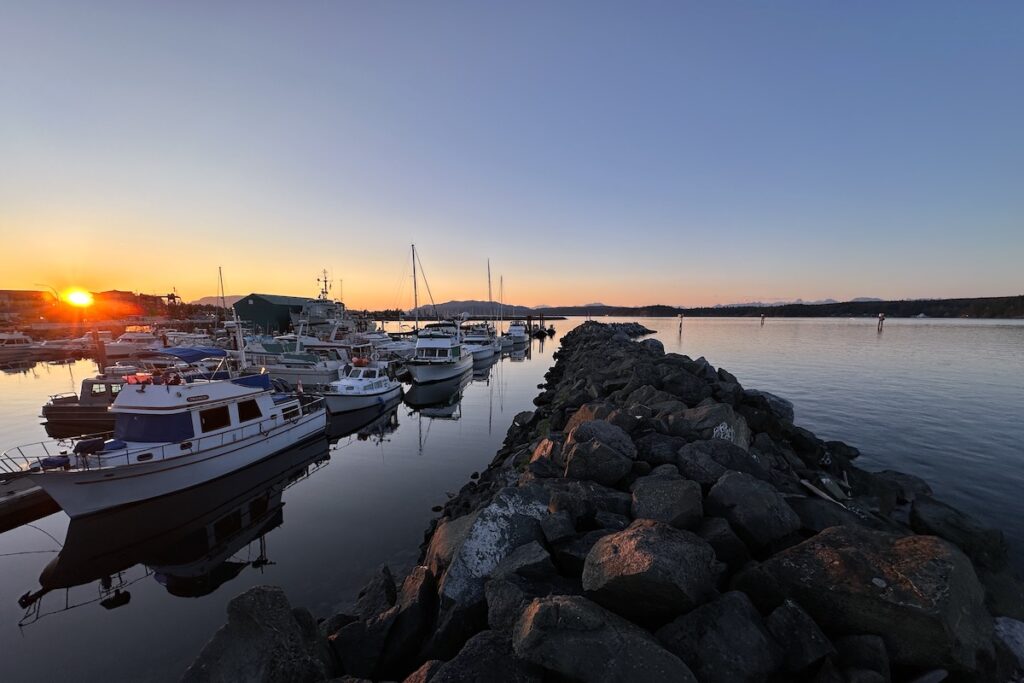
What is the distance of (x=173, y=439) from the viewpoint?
556 inches

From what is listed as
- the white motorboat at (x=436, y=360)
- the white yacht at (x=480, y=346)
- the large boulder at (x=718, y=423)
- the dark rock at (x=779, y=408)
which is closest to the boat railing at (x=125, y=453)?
the white motorboat at (x=436, y=360)

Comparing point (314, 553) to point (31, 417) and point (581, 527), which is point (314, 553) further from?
point (31, 417)

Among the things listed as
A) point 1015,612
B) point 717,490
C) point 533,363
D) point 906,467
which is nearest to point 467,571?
point 717,490

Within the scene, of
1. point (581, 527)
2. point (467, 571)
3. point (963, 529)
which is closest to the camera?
point (467, 571)

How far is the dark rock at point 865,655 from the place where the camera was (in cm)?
349

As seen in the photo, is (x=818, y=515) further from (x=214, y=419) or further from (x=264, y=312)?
(x=264, y=312)

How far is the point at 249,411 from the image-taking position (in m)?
17.2

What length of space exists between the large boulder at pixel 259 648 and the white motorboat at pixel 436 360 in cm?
3015

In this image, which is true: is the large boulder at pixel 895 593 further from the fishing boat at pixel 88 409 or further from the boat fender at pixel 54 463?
the fishing boat at pixel 88 409

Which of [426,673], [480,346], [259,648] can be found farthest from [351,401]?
[480,346]

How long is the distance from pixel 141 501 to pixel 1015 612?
21016 mm

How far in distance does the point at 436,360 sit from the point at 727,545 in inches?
1246

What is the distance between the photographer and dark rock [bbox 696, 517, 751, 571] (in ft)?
15.7

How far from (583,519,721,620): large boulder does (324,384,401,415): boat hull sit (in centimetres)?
2394
